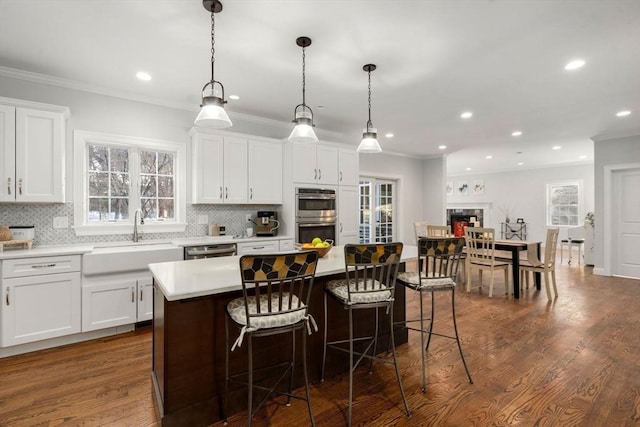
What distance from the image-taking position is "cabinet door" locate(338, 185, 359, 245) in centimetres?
511

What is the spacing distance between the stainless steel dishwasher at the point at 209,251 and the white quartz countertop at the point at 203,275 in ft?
4.02

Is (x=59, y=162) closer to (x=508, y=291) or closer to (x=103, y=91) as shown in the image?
(x=103, y=91)

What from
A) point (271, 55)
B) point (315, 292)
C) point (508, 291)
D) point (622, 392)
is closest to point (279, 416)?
point (315, 292)

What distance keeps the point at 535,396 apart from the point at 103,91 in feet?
16.2

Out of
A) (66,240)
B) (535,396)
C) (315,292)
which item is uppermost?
(66,240)

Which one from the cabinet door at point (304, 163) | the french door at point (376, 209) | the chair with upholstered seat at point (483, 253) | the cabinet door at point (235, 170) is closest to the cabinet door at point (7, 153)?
the cabinet door at point (235, 170)

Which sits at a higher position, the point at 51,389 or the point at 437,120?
the point at 437,120

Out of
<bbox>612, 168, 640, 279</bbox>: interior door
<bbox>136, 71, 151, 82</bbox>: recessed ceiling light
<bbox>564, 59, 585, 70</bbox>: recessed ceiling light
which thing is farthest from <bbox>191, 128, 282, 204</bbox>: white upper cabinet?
<bbox>612, 168, 640, 279</bbox>: interior door

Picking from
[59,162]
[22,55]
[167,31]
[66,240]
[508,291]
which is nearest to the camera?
[167,31]

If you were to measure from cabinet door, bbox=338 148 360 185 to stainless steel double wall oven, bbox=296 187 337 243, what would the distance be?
0.33 metres

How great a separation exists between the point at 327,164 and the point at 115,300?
3241 mm

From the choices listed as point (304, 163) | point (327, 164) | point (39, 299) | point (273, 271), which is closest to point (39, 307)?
point (39, 299)

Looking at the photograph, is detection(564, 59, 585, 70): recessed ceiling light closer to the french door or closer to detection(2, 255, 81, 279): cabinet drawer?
the french door

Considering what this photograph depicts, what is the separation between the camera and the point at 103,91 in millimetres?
3621
